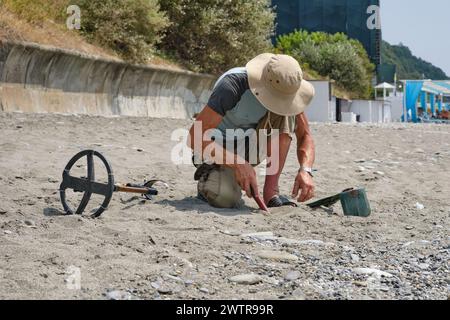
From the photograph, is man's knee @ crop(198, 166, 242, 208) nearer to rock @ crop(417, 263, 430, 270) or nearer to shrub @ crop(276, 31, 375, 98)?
rock @ crop(417, 263, 430, 270)

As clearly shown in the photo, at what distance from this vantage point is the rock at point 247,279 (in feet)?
10.3

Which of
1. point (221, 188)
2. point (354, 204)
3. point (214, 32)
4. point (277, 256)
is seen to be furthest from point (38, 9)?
point (277, 256)

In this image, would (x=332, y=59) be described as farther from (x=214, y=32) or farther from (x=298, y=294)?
(x=298, y=294)

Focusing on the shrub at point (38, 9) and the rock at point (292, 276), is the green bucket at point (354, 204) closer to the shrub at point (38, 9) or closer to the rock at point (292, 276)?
A: the rock at point (292, 276)

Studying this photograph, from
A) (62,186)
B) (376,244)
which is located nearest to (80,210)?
(62,186)

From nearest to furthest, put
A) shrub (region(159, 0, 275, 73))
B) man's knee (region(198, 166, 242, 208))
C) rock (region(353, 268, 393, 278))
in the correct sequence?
1. rock (region(353, 268, 393, 278))
2. man's knee (region(198, 166, 242, 208))
3. shrub (region(159, 0, 275, 73))

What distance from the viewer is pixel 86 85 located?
13234mm

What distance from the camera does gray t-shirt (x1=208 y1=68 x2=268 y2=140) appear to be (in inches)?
194

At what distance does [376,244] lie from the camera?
13.7 feet

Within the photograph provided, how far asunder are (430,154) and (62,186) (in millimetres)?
6488

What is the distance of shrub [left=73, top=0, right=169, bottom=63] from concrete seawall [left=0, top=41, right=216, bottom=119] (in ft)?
1.46

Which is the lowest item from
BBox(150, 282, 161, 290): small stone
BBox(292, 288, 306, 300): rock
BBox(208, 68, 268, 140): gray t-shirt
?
BBox(292, 288, 306, 300): rock

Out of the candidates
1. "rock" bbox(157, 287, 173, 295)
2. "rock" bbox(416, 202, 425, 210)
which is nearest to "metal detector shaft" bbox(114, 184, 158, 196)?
"rock" bbox(157, 287, 173, 295)

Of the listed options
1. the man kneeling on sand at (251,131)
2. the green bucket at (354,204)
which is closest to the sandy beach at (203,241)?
the green bucket at (354,204)
